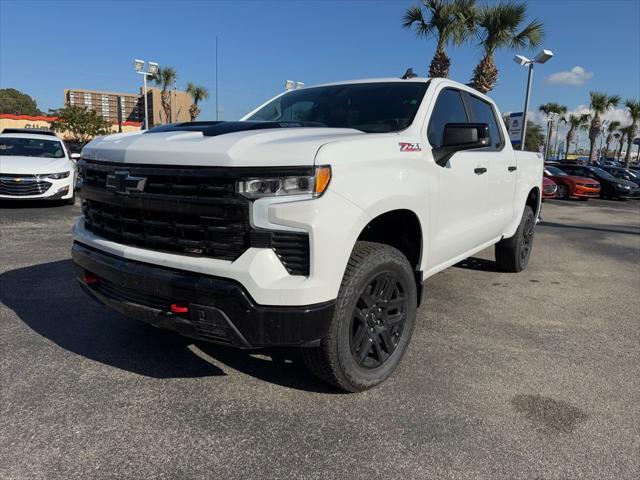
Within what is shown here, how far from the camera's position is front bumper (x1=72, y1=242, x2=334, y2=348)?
2.26 m

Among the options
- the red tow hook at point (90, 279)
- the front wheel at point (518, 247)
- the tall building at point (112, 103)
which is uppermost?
the tall building at point (112, 103)

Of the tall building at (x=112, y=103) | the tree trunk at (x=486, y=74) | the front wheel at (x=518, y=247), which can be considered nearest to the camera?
the front wheel at (x=518, y=247)

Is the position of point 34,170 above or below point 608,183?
above

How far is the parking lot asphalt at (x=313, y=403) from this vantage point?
7.29 ft

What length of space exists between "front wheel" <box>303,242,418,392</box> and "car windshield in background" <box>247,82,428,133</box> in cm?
98

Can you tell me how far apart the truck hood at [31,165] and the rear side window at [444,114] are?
858 centimetres

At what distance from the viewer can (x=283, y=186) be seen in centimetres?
227

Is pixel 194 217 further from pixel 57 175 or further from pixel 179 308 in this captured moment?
pixel 57 175

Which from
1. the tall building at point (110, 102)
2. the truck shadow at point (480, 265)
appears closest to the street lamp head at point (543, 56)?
the truck shadow at point (480, 265)

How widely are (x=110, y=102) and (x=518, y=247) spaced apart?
252ft

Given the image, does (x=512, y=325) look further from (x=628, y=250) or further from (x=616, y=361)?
(x=628, y=250)

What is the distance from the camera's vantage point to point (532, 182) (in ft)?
18.2

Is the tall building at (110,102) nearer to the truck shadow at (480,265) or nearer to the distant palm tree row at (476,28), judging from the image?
the distant palm tree row at (476,28)

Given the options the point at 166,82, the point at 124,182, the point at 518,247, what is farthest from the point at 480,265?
the point at 166,82
